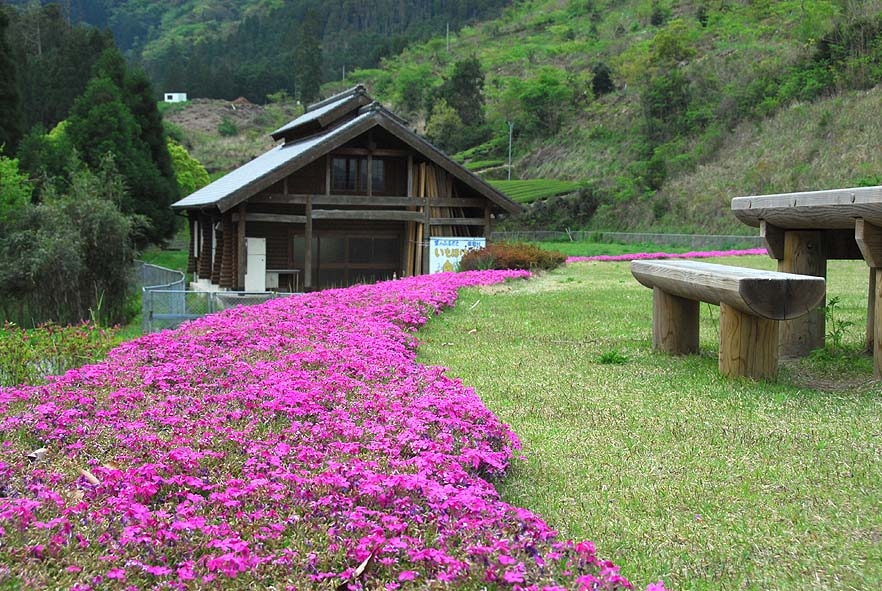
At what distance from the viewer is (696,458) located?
5.23 m

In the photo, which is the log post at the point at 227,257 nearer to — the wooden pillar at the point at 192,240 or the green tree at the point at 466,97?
the wooden pillar at the point at 192,240

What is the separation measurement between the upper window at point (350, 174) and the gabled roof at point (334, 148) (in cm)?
93

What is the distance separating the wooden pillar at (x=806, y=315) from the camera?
8.45 meters

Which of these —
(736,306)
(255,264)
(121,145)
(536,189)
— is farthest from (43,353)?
(536,189)

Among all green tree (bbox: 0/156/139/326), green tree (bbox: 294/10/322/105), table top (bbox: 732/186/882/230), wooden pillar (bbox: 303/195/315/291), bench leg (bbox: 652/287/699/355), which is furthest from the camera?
green tree (bbox: 294/10/322/105)

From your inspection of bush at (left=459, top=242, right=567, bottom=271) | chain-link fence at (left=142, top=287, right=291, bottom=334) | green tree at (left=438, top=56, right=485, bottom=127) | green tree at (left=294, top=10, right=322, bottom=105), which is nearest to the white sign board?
bush at (left=459, top=242, right=567, bottom=271)

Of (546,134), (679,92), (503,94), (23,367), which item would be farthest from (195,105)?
(23,367)

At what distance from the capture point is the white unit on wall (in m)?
24.4

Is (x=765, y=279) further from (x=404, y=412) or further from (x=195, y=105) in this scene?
(x=195, y=105)

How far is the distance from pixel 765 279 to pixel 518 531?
3613 mm

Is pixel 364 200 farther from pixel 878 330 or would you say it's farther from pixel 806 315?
pixel 878 330

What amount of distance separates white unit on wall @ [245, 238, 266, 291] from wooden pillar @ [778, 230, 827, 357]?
17.8m

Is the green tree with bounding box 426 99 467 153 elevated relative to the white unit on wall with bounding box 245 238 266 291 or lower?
elevated

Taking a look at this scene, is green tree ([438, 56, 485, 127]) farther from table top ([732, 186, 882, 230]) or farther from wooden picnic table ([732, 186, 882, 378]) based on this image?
table top ([732, 186, 882, 230])
